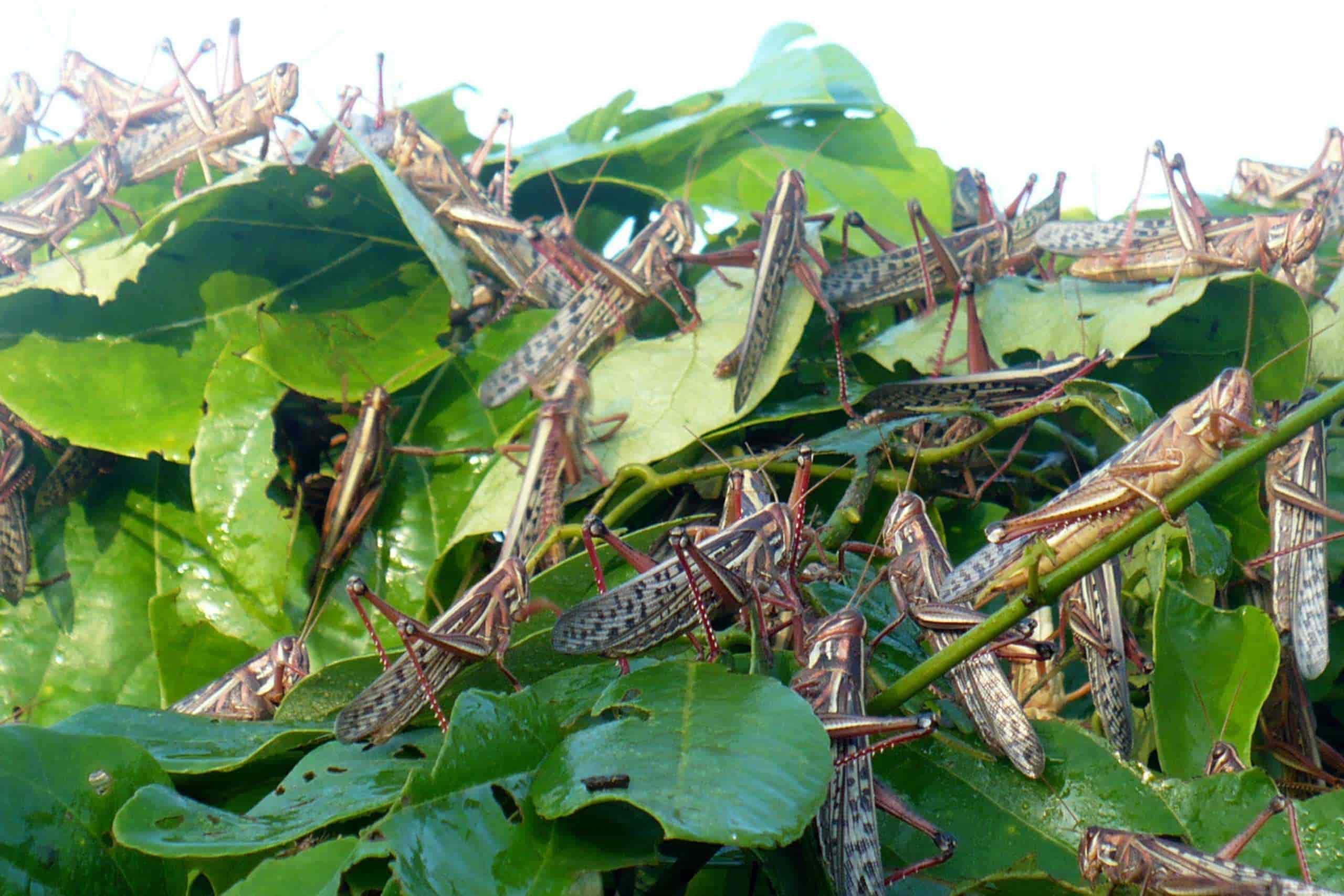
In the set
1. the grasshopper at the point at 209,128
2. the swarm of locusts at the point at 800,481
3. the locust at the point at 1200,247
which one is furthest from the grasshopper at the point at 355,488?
the locust at the point at 1200,247

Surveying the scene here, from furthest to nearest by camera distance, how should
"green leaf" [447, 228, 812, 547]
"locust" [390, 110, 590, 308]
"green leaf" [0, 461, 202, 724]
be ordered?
"locust" [390, 110, 590, 308], "green leaf" [0, 461, 202, 724], "green leaf" [447, 228, 812, 547]

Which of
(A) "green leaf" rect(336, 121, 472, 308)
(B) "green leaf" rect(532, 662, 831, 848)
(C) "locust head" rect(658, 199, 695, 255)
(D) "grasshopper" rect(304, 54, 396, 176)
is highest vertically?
(D) "grasshopper" rect(304, 54, 396, 176)

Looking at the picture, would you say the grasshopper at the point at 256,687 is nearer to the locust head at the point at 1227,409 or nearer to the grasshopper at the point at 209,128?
the locust head at the point at 1227,409

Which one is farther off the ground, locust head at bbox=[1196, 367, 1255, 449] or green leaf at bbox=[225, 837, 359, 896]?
locust head at bbox=[1196, 367, 1255, 449]

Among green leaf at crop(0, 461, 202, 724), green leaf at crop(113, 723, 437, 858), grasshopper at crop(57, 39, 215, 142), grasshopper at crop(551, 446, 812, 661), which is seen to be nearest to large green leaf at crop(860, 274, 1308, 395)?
grasshopper at crop(551, 446, 812, 661)

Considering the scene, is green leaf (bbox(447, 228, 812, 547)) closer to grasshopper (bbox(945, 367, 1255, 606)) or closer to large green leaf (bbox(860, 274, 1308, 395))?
large green leaf (bbox(860, 274, 1308, 395))

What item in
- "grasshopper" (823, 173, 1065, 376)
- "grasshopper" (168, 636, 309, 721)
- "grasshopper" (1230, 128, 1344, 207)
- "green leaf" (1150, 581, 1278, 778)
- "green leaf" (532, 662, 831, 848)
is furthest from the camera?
"grasshopper" (1230, 128, 1344, 207)

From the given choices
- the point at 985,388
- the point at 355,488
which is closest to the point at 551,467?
the point at 355,488
